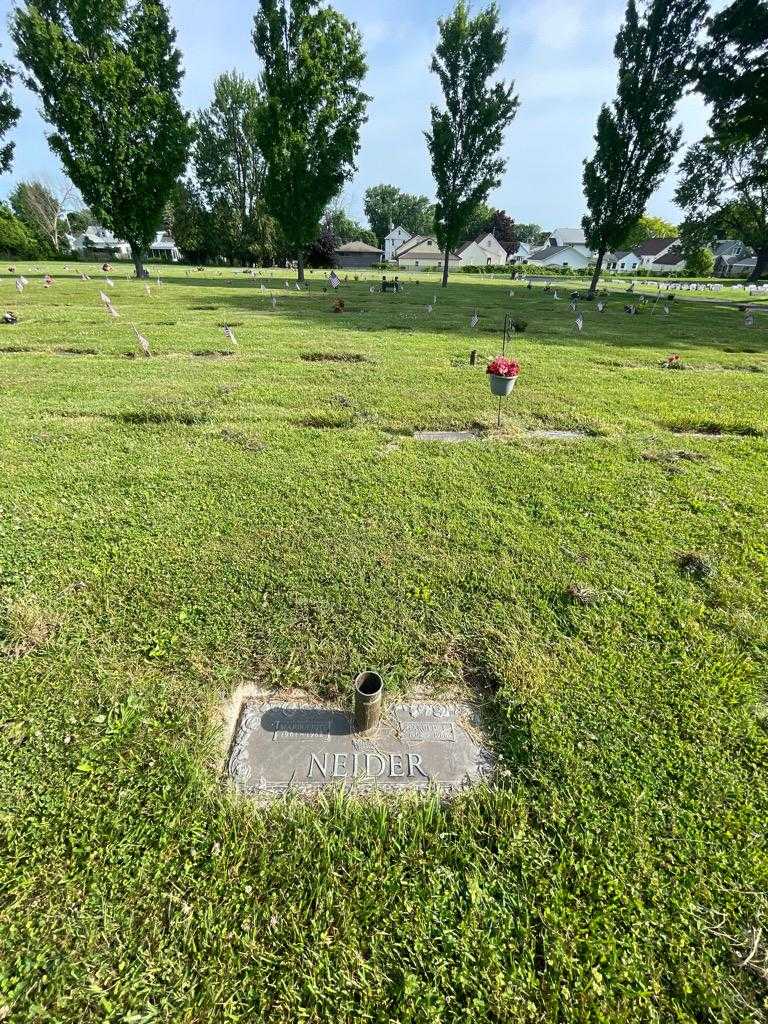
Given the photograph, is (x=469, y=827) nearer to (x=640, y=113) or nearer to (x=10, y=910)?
(x=10, y=910)

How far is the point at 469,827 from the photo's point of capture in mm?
1636

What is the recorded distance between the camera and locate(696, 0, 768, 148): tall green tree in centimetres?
1633

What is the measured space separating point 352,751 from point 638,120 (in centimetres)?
3209

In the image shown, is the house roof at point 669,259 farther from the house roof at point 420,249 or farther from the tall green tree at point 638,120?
the tall green tree at point 638,120

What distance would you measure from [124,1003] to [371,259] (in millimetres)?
77068

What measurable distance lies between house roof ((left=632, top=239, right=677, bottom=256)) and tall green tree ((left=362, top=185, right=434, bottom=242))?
3732 cm

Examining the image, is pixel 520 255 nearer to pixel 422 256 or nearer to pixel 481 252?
pixel 481 252

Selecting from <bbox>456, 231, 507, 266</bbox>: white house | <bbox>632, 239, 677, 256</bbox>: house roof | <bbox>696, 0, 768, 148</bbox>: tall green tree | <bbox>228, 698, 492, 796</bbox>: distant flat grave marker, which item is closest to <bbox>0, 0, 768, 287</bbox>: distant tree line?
<bbox>696, 0, 768, 148</bbox>: tall green tree

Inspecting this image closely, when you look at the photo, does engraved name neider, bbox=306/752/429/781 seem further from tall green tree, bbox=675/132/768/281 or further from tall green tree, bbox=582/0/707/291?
tall green tree, bbox=675/132/768/281

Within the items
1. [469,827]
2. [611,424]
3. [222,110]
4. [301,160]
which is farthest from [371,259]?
[469,827]

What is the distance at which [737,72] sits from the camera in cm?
1741

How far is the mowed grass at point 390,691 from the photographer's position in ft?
4.29

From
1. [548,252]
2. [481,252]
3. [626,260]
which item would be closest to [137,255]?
[481,252]

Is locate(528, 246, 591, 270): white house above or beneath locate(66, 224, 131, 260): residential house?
beneath
